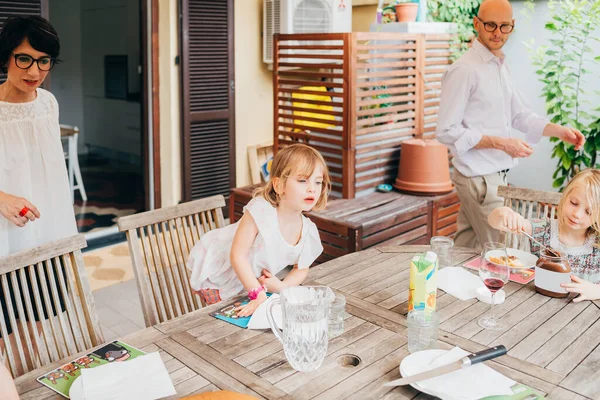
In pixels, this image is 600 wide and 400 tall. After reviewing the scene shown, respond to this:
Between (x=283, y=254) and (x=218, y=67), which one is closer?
(x=283, y=254)

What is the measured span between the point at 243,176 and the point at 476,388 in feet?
13.7

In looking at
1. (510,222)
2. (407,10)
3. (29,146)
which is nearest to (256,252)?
(510,222)

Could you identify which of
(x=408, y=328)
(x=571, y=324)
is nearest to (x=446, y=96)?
(x=571, y=324)

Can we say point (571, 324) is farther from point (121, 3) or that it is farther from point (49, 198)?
point (121, 3)

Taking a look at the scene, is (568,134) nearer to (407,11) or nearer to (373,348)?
(407,11)

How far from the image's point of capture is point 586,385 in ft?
4.63

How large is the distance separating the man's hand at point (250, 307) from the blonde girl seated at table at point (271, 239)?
2.6 inches

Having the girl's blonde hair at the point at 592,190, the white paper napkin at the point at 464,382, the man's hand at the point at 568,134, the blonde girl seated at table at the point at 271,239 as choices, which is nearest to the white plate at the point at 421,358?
the white paper napkin at the point at 464,382

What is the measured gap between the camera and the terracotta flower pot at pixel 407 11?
4.33m

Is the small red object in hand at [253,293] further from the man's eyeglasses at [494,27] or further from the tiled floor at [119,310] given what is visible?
the man's eyeglasses at [494,27]

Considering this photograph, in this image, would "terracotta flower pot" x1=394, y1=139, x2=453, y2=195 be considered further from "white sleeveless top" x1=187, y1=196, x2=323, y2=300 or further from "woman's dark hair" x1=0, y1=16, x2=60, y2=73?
"woman's dark hair" x1=0, y1=16, x2=60, y2=73

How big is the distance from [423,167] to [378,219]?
0.71 metres

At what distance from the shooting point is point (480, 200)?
3188 mm

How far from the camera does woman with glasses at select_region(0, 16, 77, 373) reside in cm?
225
